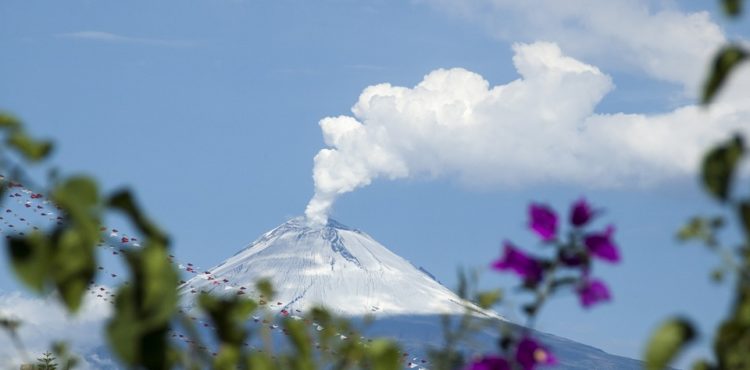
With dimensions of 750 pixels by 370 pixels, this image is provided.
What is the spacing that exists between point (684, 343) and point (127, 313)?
91 cm

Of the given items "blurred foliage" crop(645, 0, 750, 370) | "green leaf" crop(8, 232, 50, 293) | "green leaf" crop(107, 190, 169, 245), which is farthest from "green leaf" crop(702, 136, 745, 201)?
"green leaf" crop(8, 232, 50, 293)

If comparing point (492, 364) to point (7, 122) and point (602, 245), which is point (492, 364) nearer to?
point (602, 245)

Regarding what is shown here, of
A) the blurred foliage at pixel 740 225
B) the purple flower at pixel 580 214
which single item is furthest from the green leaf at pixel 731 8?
the purple flower at pixel 580 214

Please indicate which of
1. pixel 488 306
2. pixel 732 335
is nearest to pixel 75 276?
pixel 732 335

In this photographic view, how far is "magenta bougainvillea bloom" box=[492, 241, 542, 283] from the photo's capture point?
255 cm

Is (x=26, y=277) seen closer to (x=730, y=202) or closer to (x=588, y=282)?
(x=730, y=202)

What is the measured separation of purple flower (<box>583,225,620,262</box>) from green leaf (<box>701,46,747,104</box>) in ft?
2.29

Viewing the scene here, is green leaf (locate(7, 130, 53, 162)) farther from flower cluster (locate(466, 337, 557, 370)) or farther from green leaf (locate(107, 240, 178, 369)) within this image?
flower cluster (locate(466, 337, 557, 370))

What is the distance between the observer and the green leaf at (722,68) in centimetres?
191

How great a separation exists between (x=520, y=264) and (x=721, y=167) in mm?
746

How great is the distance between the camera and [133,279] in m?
1.51

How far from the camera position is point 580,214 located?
2.57 metres

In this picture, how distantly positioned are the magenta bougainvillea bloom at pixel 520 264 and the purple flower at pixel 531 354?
0.48 feet

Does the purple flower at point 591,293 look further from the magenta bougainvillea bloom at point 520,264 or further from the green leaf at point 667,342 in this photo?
the green leaf at point 667,342
